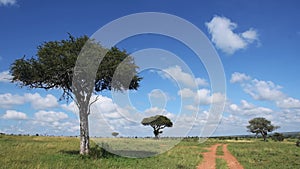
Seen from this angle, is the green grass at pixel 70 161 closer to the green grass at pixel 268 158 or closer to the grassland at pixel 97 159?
the grassland at pixel 97 159

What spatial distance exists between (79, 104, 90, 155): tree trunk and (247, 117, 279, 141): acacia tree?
10791cm

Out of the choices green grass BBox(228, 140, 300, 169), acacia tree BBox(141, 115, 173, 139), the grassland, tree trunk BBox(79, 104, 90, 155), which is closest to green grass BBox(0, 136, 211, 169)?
the grassland

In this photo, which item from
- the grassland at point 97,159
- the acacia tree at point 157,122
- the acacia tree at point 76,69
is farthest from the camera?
the acacia tree at point 157,122

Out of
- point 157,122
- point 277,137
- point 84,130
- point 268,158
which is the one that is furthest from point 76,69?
point 277,137

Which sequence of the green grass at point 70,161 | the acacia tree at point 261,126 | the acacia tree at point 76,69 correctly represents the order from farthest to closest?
the acacia tree at point 261,126, the acacia tree at point 76,69, the green grass at point 70,161

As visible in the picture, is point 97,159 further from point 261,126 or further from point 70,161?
point 261,126

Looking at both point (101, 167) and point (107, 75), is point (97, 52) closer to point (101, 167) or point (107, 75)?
point (107, 75)

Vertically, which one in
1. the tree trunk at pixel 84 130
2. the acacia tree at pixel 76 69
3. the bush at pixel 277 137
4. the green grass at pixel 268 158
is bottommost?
the green grass at pixel 268 158

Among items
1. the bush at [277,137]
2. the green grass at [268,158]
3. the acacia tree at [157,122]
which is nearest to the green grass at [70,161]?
the green grass at [268,158]

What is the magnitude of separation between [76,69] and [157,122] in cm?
7676

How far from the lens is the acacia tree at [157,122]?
100312 millimetres

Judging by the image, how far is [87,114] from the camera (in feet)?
87.6

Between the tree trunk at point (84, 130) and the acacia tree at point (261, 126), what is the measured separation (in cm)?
10791

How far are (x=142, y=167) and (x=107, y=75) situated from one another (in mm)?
9220
